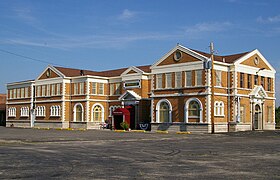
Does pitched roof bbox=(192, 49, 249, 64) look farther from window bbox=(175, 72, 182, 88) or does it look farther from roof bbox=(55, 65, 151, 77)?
roof bbox=(55, 65, 151, 77)

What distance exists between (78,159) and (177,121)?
99.8 ft

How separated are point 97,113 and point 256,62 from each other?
76.1ft

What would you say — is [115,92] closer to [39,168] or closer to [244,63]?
[244,63]

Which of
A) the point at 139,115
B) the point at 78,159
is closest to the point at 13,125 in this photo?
the point at 139,115

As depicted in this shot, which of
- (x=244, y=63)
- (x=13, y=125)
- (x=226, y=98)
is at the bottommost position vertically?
(x=13, y=125)

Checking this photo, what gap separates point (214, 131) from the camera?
42.3 metres

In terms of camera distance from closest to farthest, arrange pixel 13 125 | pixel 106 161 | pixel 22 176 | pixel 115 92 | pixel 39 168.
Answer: pixel 22 176, pixel 39 168, pixel 106 161, pixel 115 92, pixel 13 125

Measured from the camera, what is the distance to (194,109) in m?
43.6

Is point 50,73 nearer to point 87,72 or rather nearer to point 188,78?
point 87,72

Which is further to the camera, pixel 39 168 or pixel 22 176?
pixel 39 168

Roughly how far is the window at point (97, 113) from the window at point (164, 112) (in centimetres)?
1358

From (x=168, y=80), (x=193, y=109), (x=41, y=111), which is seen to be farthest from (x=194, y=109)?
(x=41, y=111)

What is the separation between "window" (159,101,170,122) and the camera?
4637 cm

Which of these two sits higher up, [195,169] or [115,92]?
[115,92]
